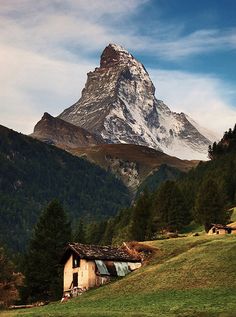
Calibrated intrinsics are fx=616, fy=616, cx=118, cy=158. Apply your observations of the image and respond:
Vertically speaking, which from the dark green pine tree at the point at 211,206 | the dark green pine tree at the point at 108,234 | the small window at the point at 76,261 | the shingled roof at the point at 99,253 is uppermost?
the dark green pine tree at the point at 211,206

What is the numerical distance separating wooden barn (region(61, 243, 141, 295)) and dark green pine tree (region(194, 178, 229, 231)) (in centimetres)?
4546

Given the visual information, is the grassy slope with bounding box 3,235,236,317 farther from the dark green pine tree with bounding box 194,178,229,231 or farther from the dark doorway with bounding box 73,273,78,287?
the dark green pine tree with bounding box 194,178,229,231

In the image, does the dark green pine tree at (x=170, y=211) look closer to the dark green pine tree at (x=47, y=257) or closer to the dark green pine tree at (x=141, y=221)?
the dark green pine tree at (x=141, y=221)

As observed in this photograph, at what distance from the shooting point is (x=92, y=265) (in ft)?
245

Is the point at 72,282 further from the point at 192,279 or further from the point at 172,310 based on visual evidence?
the point at 172,310

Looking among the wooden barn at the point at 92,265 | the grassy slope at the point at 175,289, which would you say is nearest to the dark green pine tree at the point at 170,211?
the wooden barn at the point at 92,265

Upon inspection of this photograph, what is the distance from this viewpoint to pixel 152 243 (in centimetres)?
8325

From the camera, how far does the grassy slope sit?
45.7 metres

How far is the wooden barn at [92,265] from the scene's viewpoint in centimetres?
7412

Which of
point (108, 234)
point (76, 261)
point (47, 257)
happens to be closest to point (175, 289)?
point (76, 261)

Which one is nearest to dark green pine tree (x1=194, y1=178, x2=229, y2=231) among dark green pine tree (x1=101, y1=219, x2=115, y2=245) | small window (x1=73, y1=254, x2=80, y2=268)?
small window (x1=73, y1=254, x2=80, y2=268)

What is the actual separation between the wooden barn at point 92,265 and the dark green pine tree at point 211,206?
4546 cm

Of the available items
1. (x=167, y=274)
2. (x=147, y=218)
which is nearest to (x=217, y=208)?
(x=147, y=218)

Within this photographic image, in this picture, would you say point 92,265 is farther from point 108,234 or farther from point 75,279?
point 108,234
